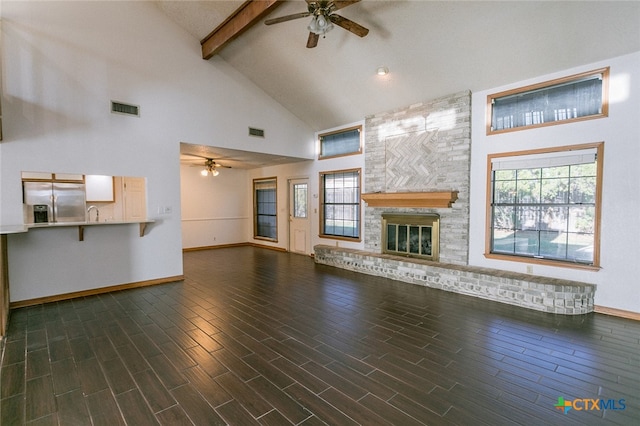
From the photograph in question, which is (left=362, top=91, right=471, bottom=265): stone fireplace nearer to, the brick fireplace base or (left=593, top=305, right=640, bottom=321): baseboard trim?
the brick fireplace base

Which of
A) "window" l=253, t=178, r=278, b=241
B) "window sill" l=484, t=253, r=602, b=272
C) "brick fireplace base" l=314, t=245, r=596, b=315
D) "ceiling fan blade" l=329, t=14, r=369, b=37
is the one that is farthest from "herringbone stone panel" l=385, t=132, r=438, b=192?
"window" l=253, t=178, r=278, b=241

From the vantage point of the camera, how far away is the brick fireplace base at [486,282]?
370 cm

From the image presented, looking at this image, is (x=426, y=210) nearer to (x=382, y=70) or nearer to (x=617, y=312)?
(x=382, y=70)

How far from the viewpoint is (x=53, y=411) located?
6.55 feet

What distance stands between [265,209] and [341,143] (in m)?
3.55

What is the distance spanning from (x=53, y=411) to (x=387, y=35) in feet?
17.1

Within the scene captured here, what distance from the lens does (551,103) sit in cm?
409

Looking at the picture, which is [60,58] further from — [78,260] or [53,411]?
[53,411]

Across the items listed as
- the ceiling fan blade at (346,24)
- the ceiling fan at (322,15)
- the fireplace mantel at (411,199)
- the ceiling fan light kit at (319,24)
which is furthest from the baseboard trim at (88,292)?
the ceiling fan blade at (346,24)

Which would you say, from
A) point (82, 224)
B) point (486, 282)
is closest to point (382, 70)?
point (486, 282)

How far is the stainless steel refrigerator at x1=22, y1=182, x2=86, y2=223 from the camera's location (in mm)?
5031

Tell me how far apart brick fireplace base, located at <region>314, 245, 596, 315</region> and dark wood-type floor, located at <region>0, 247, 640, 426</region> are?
21 centimetres

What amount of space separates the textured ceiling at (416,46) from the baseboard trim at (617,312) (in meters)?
3.07

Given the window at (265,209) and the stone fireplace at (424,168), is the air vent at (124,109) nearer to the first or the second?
the stone fireplace at (424,168)
